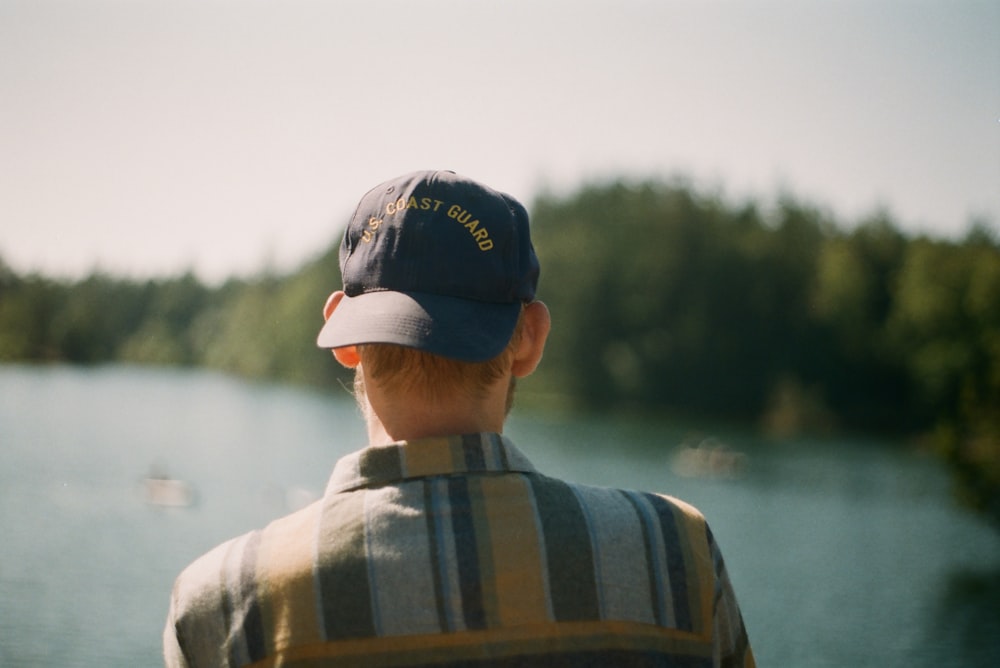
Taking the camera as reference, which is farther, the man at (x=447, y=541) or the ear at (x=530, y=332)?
the ear at (x=530, y=332)

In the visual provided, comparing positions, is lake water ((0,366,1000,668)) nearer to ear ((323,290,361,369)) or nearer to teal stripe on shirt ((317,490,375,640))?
ear ((323,290,361,369))

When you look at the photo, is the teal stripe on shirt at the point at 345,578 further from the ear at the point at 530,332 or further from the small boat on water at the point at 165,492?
the small boat on water at the point at 165,492

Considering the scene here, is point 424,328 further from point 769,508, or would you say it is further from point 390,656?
point 769,508

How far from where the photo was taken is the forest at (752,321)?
24984 mm

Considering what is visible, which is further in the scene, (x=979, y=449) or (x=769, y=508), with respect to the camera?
(x=769, y=508)

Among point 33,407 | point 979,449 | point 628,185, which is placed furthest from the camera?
point 628,185

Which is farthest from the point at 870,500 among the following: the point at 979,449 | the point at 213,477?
the point at 213,477

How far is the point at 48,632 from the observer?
18.2 m

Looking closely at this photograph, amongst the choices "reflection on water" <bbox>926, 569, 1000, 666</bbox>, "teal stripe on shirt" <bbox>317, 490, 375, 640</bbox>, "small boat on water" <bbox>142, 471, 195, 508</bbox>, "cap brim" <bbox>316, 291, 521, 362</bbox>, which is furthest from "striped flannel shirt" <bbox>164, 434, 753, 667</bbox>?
"small boat on water" <bbox>142, 471, 195, 508</bbox>

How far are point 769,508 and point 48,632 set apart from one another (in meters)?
24.0

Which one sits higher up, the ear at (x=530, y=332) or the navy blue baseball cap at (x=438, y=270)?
the navy blue baseball cap at (x=438, y=270)

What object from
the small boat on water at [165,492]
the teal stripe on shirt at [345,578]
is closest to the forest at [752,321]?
the small boat on water at [165,492]

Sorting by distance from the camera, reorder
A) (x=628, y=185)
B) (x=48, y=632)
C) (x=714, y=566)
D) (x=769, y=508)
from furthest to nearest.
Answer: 1. (x=628, y=185)
2. (x=769, y=508)
3. (x=48, y=632)
4. (x=714, y=566)

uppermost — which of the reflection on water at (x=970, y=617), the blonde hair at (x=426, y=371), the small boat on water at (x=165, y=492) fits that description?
the blonde hair at (x=426, y=371)
